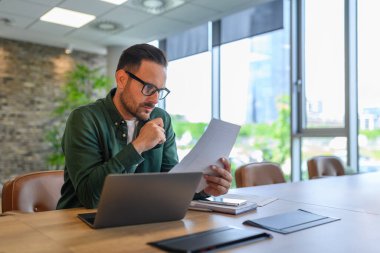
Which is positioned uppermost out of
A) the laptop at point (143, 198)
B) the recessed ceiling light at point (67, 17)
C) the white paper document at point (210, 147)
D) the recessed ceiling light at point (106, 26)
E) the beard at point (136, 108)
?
the recessed ceiling light at point (67, 17)

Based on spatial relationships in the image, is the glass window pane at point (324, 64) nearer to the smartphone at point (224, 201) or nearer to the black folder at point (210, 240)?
the smartphone at point (224, 201)

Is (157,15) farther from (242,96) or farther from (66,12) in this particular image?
(242,96)

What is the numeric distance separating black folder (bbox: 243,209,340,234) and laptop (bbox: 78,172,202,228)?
215 millimetres

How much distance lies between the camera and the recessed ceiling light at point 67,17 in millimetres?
4915

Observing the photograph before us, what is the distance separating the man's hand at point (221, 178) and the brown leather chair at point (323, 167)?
176 cm

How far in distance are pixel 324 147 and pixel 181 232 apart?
3.69 m

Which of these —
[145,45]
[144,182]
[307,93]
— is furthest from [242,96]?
[144,182]

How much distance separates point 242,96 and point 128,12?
6.42 ft

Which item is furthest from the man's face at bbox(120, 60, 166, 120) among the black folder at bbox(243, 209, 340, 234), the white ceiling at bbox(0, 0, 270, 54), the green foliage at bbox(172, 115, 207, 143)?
the green foliage at bbox(172, 115, 207, 143)

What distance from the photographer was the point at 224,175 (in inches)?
51.1

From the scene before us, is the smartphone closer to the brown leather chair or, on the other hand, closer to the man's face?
the man's face

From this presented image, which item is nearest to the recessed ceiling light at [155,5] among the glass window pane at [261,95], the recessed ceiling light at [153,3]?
the recessed ceiling light at [153,3]

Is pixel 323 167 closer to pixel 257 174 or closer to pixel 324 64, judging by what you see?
pixel 257 174

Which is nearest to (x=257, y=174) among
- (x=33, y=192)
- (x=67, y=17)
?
(x=33, y=192)
